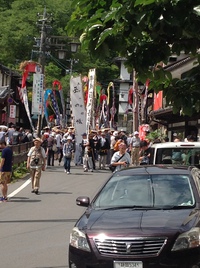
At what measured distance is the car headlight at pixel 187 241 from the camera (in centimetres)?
716

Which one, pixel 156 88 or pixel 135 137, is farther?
pixel 135 137

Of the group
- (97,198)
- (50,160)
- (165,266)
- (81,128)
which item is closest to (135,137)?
(81,128)

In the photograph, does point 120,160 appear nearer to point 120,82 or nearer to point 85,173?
point 85,173

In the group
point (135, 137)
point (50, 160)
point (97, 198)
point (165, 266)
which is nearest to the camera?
point (165, 266)

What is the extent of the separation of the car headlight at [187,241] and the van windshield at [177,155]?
19.6ft

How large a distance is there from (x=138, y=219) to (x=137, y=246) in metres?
0.59

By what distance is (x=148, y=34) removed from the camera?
7.59m

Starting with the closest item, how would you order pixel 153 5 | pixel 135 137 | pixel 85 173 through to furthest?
pixel 153 5 < pixel 85 173 < pixel 135 137

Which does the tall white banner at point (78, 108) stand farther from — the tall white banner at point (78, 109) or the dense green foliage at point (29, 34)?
the dense green foliage at point (29, 34)

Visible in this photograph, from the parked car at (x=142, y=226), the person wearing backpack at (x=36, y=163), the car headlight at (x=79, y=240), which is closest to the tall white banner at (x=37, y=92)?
the person wearing backpack at (x=36, y=163)

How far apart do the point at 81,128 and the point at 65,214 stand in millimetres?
15025

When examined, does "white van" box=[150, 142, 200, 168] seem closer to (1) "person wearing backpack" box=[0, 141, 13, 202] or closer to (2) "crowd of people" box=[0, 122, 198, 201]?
(1) "person wearing backpack" box=[0, 141, 13, 202]

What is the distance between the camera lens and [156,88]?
8359 millimetres

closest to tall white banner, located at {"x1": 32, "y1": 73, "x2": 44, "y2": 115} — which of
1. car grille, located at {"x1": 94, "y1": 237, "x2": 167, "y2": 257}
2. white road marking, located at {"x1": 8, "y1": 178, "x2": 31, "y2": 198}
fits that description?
white road marking, located at {"x1": 8, "y1": 178, "x2": 31, "y2": 198}
